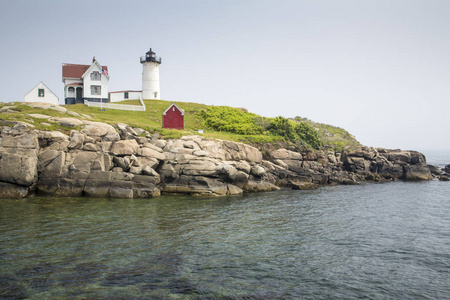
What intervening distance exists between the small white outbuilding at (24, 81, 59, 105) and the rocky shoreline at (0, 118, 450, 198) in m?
28.2

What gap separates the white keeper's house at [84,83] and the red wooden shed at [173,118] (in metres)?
22.5

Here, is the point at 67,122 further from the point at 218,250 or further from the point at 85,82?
the point at 85,82

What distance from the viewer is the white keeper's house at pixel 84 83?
6700 centimetres

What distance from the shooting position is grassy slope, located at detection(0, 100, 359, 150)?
41.1 meters

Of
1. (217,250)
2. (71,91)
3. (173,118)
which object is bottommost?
(217,250)

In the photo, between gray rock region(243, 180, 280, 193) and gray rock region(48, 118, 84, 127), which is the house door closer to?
gray rock region(48, 118, 84, 127)

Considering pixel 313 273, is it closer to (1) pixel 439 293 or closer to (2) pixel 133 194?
(1) pixel 439 293

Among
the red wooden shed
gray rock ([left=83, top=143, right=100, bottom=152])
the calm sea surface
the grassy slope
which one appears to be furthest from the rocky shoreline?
the red wooden shed

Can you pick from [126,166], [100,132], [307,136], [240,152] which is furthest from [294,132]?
[100,132]

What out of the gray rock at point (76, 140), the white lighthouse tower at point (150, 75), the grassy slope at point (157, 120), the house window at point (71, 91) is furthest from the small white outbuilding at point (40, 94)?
the gray rock at point (76, 140)

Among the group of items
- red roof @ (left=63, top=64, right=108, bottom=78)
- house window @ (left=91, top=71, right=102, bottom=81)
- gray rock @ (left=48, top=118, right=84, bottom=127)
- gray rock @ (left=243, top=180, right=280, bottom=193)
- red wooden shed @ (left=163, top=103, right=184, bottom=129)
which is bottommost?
gray rock @ (left=243, top=180, right=280, bottom=193)

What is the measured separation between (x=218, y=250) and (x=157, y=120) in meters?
45.2

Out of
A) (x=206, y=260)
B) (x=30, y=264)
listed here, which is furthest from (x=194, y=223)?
(x=30, y=264)

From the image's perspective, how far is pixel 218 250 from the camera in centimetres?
1867
